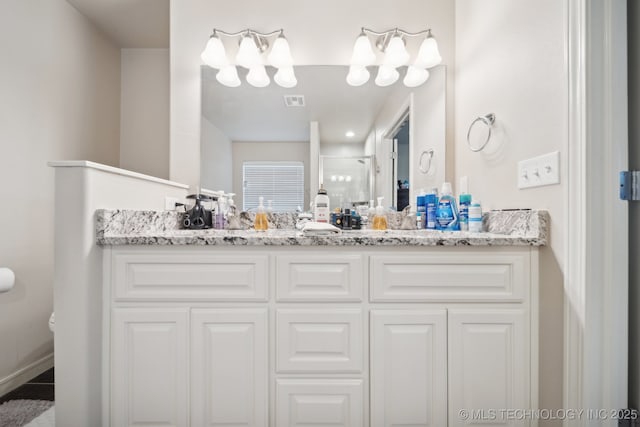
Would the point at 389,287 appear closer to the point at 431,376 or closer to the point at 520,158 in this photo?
the point at 431,376

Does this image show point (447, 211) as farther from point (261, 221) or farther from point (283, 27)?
point (283, 27)

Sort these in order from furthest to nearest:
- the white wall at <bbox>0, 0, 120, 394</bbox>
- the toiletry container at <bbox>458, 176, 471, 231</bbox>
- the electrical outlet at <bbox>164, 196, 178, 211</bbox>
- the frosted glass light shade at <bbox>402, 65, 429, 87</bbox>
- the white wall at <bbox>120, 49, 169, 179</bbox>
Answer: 1. the white wall at <bbox>120, 49, 169, 179</bbox>
2. the frosted glass light shade at <bbox>402, 65, 429, 87</bbox>
3. the white wall at <bbox>0, 0, 120, 394</bbox>
4. the electrical outlet at <bbox>164, 196, 178, 211</bbox>
5. the toiletry container at <bbox>458, 176, 471, 231</bbox>

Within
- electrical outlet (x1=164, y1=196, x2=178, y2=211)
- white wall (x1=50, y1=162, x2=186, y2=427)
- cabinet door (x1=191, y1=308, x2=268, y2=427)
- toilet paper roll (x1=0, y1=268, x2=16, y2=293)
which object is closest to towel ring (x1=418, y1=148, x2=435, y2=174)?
cabinet door (x1=191, y1=308, x2=268, y2=427)

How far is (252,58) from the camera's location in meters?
1.73

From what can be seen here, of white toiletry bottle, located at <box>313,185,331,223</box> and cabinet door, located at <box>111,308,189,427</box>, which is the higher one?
white toiletry bottle, located at <box>313,185,331,223</box>

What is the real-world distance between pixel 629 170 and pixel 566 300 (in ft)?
1.48

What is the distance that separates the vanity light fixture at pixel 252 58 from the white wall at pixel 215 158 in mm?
303

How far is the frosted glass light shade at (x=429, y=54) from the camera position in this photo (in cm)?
173

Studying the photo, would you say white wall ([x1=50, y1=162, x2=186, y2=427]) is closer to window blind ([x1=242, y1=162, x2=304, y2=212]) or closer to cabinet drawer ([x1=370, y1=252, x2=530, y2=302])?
window blind ([x1=242, y1=162, x2=304, y2=212])

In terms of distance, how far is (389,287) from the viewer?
3.60 feet

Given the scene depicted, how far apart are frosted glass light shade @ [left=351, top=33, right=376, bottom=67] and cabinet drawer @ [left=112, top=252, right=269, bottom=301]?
130 cm

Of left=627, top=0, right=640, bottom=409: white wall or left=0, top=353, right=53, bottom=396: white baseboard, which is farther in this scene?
left=0, top=353, right=53, bottom=396: white baseboard

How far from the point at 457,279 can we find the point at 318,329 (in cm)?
54

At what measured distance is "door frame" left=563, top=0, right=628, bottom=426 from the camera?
929 mm
